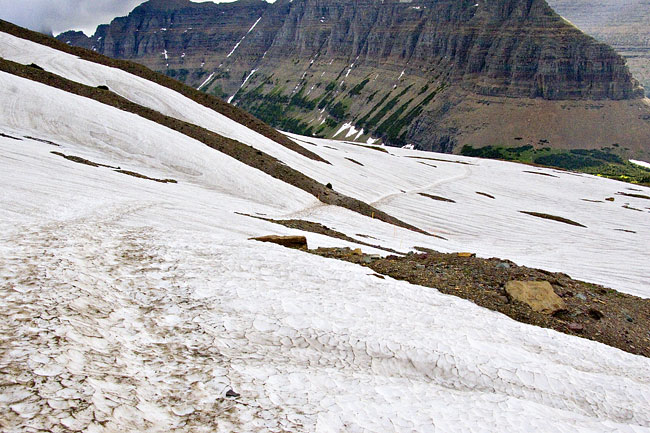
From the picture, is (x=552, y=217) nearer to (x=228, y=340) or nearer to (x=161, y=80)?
(x=161, y=80)

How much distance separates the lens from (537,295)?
19578mm

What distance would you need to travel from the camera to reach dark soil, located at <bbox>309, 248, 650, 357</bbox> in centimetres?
1819

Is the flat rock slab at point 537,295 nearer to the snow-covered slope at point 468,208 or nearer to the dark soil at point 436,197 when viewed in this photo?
the snow-covered slope at point 468,208

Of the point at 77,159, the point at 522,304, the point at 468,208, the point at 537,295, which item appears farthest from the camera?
the point at 468,208

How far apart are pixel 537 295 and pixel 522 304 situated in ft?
3.17

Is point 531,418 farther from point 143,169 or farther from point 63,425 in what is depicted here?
point 143,169

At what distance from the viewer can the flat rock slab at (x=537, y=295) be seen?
19.0 m

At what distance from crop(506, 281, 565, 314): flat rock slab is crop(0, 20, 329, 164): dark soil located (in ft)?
170

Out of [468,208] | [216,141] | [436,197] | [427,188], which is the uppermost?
[216,141]

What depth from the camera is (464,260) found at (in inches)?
917

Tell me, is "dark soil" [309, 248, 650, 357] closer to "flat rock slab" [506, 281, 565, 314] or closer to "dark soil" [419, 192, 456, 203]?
"flat rock slab" [506, 281, 565, 314]

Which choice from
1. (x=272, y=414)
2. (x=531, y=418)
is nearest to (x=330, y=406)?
(x=272, y=414)

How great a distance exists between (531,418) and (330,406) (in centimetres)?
477

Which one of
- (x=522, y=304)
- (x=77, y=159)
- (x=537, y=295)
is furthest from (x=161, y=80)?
(x=522, y=304)
